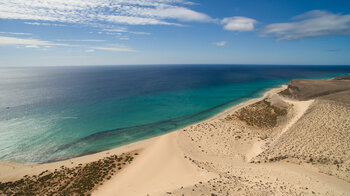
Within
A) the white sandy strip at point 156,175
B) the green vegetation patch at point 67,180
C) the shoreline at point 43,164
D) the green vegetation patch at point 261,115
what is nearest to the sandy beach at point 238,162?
the white sandy strip at point 156,175

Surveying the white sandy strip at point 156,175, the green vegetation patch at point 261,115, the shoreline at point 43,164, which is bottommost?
the shoreline at point 43,164

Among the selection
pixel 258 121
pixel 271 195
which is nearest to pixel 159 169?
pixel 271 195

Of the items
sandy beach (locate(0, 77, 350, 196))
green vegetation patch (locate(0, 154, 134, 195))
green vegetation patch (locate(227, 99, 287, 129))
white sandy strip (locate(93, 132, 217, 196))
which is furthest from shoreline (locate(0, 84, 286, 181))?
green vegetation patch (locate(227, 99, 287, 129))

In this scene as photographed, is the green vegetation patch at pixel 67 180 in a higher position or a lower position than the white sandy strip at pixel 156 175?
lower

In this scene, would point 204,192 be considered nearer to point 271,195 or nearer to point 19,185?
point 271,195

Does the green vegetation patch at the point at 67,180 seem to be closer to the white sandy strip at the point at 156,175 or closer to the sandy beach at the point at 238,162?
the sandy beach at the point at 238,162
